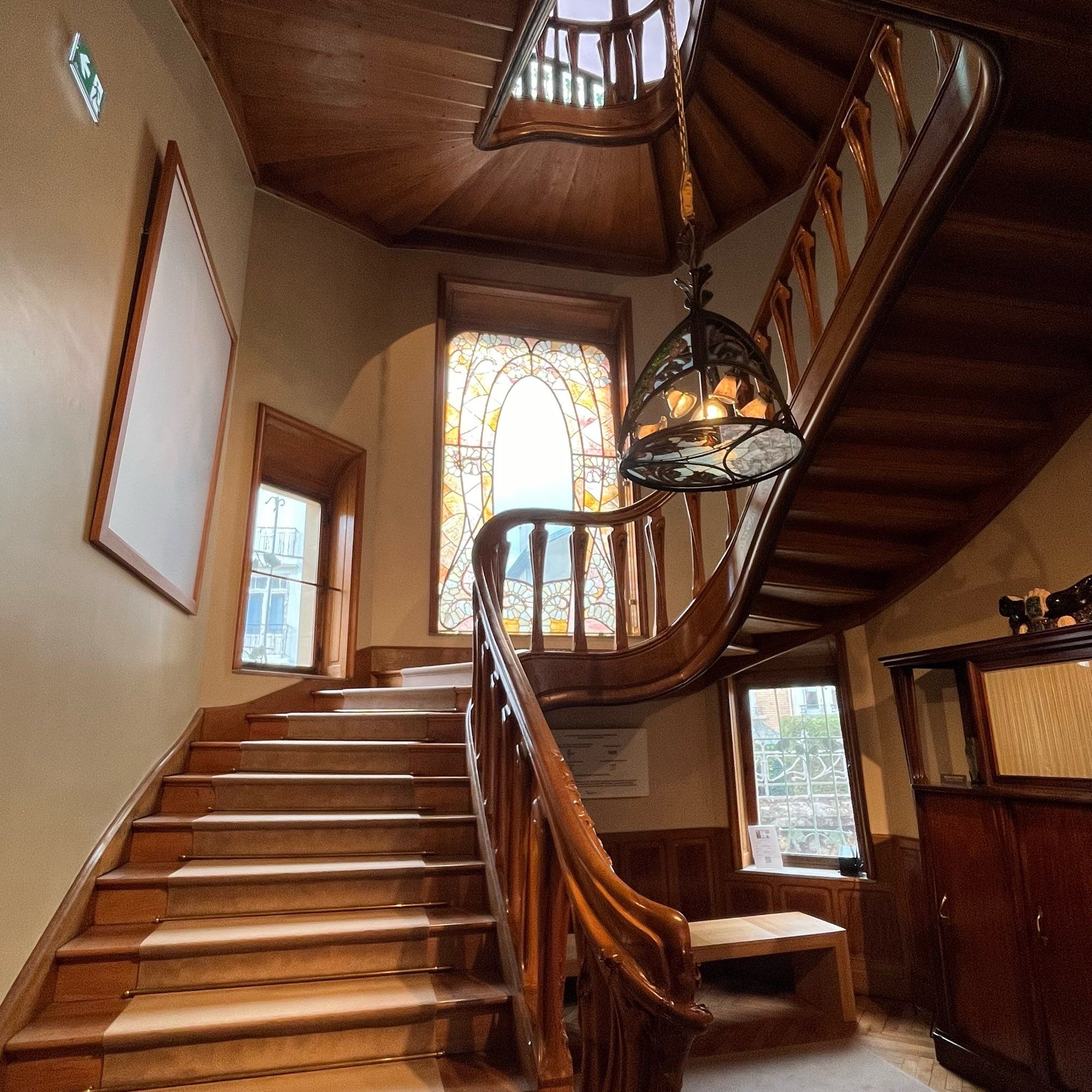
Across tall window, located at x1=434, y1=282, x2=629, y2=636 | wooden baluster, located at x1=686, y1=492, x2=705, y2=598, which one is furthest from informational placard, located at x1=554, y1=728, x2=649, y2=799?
wooden baluster, located at x1=686, y1=492, x2=705, y2=598

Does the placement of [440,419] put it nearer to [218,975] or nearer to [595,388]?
[595,388]

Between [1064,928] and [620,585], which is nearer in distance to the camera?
[1064,928]

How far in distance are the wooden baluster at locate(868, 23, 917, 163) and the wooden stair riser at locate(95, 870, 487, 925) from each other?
275cm

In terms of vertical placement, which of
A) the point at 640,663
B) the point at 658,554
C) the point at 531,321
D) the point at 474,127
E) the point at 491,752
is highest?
the point at 474,127

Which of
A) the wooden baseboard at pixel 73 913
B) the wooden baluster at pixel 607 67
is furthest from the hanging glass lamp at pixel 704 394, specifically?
the wooden baluster at pixel 607 67

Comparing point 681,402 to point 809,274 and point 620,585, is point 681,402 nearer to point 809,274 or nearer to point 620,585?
point 809,274

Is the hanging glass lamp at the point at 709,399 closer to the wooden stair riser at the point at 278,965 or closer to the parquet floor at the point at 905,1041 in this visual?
the wooden stair riser at the point at 278,965

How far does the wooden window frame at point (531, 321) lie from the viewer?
5250 millimetres

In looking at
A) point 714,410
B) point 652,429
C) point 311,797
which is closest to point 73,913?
point 311,797

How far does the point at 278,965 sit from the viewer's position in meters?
2.13

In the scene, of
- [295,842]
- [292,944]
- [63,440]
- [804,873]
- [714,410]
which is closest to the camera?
[714,410]

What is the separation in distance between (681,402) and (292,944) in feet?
6.00

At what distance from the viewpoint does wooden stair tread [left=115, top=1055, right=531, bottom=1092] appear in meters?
1.78

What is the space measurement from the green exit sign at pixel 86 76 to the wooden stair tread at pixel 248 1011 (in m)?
2.43
